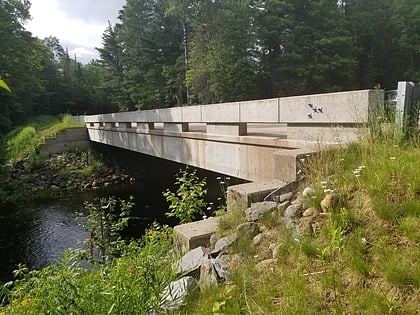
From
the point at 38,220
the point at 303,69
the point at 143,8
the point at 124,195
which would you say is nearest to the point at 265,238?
the point at 38,220

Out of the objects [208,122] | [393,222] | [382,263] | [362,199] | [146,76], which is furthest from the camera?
[146,76]

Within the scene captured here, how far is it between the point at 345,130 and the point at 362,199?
1.47m

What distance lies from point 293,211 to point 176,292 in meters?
1.19

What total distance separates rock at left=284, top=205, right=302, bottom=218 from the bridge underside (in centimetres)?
69

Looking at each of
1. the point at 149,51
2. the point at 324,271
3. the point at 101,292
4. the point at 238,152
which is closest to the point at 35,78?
the point at 149,51

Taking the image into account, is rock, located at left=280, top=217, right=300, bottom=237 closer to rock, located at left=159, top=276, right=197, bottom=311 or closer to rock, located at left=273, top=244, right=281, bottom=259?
rock, located at left=273, top=244, right=281, bottom=259

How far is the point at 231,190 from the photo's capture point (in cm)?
359

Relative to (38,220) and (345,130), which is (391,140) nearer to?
(345,130)

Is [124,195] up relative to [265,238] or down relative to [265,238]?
down

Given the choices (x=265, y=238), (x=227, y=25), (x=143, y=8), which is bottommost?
(x=265, y=238)

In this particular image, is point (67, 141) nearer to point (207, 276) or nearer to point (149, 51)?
point (149, 51)

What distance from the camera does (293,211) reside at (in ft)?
9.12

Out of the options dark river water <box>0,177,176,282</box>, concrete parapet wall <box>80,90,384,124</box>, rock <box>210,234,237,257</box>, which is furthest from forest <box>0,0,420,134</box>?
rock <box>210,234,237,257</box>

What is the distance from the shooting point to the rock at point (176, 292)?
2.28 metres
